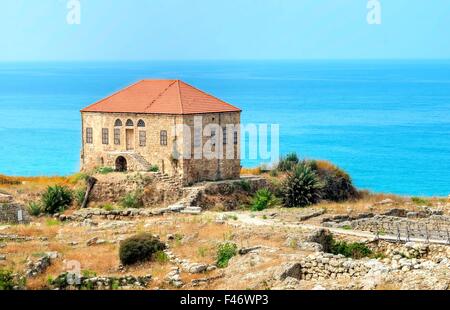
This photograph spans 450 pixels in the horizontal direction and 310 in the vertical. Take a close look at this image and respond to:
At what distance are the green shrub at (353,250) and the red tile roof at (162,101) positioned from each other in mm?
14559

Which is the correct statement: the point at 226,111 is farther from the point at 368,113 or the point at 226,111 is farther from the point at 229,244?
the point at 368,113

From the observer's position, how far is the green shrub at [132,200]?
46.1 m

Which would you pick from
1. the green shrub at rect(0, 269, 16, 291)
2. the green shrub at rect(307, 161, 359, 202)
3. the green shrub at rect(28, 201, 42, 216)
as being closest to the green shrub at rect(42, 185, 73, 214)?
the green shrub at rect(28, 201, 42, 216)

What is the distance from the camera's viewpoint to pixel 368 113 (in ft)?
517

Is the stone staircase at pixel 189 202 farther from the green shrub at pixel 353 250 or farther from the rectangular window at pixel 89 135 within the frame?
the green shrub at pixel 353 250

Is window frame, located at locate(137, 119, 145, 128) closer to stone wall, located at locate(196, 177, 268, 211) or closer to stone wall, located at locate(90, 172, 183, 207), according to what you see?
stone wall, located at locate(90, 172, 183, 207)

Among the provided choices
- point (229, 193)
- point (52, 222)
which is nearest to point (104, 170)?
point (229, 193)

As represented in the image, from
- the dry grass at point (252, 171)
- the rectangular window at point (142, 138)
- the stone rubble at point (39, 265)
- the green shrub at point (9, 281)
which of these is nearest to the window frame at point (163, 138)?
the rectangular window at point (142, 138)

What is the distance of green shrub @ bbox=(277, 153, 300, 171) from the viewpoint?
5206 centimetres

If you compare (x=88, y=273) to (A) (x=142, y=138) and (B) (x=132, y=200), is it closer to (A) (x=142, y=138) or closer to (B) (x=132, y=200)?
(B) (x=132, y=200)

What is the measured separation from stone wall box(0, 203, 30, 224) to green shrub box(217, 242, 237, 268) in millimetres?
13173

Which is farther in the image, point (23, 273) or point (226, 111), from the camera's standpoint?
point (226, 111)
